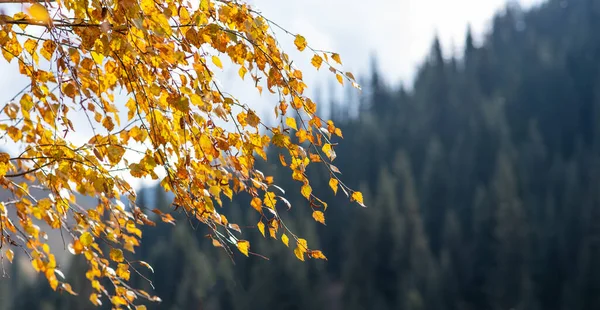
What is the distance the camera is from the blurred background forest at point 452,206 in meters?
44.3

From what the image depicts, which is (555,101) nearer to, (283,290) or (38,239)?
(283,290)

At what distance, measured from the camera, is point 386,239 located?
49.4 metres

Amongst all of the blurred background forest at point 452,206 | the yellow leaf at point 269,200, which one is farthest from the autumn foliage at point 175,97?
the blurred background forest at point 452,206

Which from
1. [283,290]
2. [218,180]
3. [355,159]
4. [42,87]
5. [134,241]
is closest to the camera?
[218,180]

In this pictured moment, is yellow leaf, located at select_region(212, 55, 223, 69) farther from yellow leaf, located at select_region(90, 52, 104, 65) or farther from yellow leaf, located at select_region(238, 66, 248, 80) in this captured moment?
yellow leaf, located at select_region(90, 52, 104, 65)

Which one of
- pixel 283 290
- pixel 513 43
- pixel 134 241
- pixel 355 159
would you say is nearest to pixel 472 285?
pixel 283 290

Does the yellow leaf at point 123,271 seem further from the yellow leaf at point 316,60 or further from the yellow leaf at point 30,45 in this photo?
the yellow leaf at point 316,60

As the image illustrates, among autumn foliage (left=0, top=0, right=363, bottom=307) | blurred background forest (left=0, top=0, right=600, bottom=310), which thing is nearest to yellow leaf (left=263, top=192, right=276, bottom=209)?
autumn foliage (left=0, top=0, right=363, bottom=307)

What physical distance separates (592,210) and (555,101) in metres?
39.0

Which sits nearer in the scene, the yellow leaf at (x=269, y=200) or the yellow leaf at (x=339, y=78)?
the yellow leaf at (x=339, y=78)

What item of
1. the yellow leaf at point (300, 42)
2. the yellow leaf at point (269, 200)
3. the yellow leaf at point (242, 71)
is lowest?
the yellow leaf at point (269, 200)

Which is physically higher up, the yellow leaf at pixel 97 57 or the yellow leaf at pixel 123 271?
the yellow leaf at pixel 97 57

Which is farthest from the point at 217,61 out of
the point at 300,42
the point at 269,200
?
the point at 269,200

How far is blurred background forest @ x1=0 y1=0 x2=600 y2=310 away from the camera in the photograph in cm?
4428
